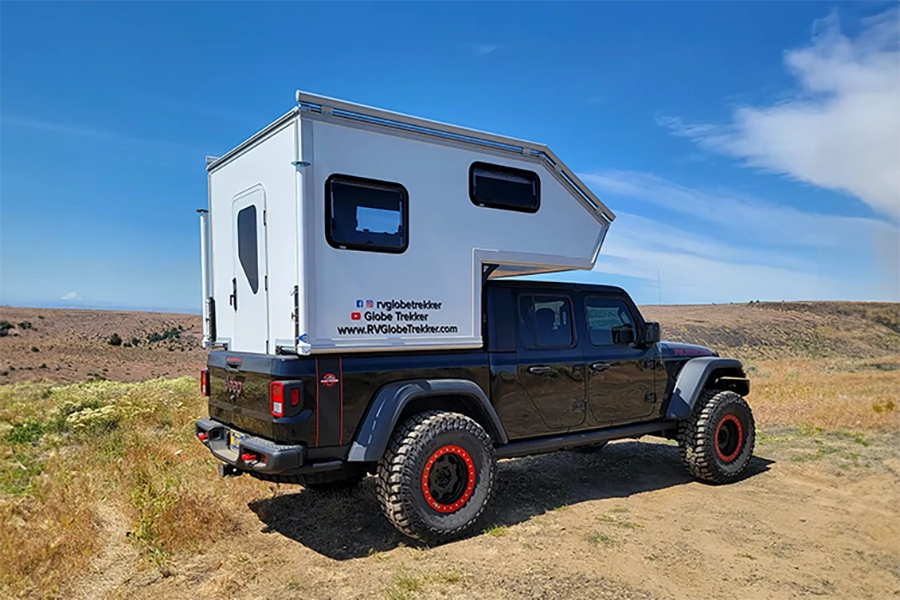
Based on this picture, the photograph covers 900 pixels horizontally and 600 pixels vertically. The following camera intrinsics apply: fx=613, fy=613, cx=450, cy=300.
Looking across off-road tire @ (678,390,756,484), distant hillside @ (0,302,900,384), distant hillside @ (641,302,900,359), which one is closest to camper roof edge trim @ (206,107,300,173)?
off-road tire @ (678,390,756,484)

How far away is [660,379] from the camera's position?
672 centimetres

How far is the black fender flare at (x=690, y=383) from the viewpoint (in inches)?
263

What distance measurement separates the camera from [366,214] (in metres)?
4.85

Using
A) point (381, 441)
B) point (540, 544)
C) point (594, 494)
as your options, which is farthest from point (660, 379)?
point (381, 441)

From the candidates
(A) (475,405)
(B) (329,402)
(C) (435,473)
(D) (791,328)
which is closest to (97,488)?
(B) (329,402)

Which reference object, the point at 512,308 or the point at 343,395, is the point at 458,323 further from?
the point at 343,395

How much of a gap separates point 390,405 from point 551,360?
5.96 feet

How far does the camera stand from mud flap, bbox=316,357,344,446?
177 inches

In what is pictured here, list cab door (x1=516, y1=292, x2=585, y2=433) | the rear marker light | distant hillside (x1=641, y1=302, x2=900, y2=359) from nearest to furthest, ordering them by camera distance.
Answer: the rear marker light, cab door (x1=516, y1=292, x2=585, y2=433), distant hillside (x1=641, y1=302, x2=900, y2=359)

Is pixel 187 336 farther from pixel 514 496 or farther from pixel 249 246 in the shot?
pixel 514 496

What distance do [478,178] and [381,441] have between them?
2462mm

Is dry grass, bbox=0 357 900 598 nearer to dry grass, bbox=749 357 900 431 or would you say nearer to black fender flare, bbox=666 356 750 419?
A: dry grass, bbox=749 357 900 431

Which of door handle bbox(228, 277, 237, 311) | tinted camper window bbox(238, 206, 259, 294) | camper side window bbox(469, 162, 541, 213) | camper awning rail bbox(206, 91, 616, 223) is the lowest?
door handle bbox(228, 277, 237, 311)

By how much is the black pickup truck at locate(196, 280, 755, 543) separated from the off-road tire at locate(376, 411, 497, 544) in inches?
0.4
